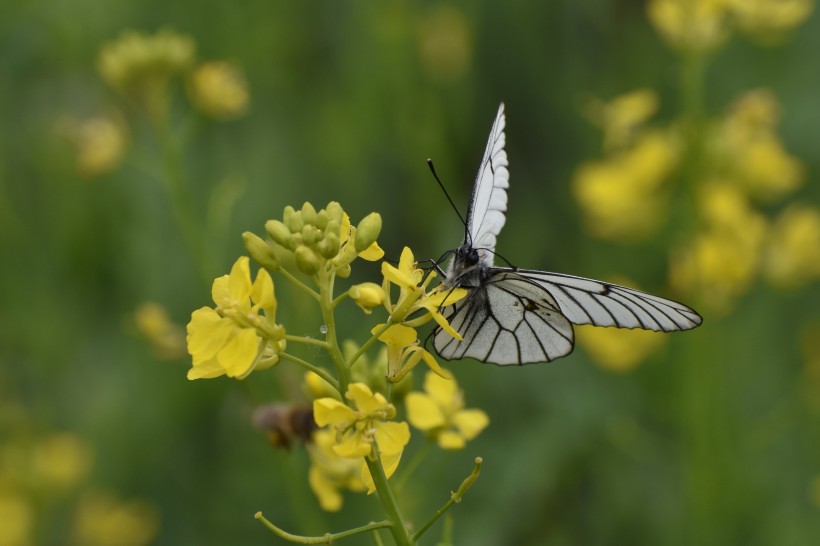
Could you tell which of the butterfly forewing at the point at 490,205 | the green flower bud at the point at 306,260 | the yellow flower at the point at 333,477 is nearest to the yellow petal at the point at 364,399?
the green flower bud at the point at 306,260

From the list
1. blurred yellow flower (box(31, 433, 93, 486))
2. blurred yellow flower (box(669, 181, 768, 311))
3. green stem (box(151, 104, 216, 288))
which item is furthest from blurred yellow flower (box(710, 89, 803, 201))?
blurred yellow flower (box(31, 433, 93, 486))

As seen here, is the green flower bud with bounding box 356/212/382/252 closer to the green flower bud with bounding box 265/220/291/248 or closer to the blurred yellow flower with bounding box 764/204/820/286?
the green flower bud with bounding box 265/220/291/248

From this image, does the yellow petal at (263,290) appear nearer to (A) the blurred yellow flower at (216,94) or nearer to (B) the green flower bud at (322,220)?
(B) the green flower bud at (322,220)

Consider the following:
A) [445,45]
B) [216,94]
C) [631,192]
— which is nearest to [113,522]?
[216,94]

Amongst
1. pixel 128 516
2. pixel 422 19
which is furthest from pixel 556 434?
pixel 422 19

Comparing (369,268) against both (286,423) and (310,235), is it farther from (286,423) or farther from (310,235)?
(310,235)

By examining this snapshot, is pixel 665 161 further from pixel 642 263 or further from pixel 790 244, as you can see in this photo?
pixel 642 263
